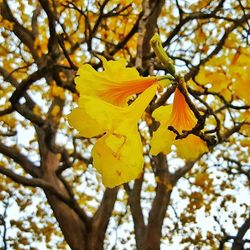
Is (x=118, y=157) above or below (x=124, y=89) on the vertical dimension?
below

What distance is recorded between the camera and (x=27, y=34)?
6.26 m

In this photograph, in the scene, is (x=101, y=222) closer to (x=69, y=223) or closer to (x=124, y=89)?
(x=69, y=223)

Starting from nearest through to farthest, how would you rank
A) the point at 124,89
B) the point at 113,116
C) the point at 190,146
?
the point at 113,116 < the point at 124,89 < the point at 190,146

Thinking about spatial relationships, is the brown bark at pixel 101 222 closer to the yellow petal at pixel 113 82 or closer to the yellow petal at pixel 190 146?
the yellow petal at pixel 190 146

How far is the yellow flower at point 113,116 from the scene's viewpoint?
35.1 inches

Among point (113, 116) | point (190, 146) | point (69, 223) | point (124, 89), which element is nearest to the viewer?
point (113, 116)

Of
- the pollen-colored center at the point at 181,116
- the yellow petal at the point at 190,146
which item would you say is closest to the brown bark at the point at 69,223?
the yellow petal at the point at 190,146

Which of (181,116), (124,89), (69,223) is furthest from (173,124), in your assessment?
(69,223)

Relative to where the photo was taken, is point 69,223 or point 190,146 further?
point 69,223

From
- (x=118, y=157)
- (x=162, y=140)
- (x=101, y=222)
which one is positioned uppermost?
(x=101, y=222)

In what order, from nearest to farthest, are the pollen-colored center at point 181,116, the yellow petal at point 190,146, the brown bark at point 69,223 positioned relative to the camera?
the pollen-colored center at point 181,116
the yellow petal at point 190,146
the brown bark at point 69,223

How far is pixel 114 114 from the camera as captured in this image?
0.90 m

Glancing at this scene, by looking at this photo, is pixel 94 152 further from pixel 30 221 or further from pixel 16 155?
pixel 30 221

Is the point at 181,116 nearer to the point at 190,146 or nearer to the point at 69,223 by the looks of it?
the point at 190,146
